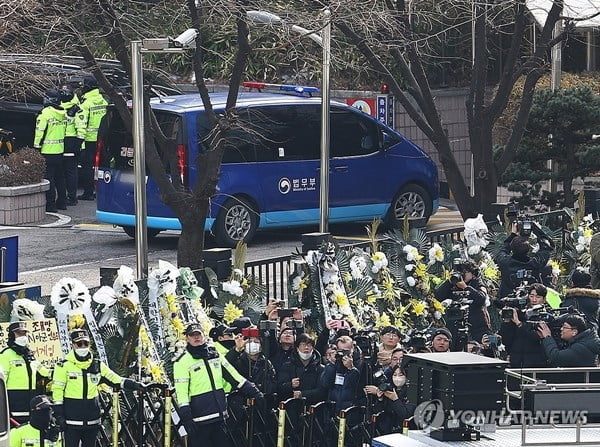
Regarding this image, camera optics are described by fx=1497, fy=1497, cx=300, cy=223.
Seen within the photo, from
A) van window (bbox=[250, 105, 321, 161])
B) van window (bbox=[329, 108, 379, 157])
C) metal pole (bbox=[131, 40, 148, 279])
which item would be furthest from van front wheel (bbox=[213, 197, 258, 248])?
metal pole (bbox=[131, 40, 148, 279])

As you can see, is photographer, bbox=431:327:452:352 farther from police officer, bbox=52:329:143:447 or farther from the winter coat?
police officer, bbox=52:329:143:447

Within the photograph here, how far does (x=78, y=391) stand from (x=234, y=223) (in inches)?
355

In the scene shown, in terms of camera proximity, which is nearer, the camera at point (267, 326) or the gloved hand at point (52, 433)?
the gloved hand at point (52, 433)

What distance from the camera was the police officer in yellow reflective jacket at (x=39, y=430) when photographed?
10828 millimetres

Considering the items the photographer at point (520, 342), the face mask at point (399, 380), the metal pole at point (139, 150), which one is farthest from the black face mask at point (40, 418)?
the photographer at point (520, 342)

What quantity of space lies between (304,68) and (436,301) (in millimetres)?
13197

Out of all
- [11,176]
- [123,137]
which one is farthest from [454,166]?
[11,176]

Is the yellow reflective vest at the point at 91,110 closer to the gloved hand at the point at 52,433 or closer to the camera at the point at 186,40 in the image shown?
the camera at the point at 186,40

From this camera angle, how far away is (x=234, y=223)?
2042cm

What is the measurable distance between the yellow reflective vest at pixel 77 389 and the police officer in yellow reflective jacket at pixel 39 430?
155mm

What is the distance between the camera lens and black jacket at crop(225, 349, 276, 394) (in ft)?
41.1

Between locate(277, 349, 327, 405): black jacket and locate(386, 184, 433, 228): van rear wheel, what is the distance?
385 inches

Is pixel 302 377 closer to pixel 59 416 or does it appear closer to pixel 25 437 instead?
pixel 59 416

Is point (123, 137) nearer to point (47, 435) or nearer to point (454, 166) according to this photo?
point (454, 166)
